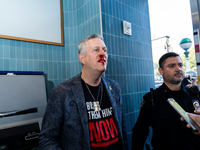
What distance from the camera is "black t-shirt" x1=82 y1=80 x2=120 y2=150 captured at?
116cm

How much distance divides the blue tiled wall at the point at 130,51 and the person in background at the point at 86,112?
540mm

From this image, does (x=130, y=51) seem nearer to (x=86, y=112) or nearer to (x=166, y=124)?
(x=166, y=124)

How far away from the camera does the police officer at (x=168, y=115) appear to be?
1379mm

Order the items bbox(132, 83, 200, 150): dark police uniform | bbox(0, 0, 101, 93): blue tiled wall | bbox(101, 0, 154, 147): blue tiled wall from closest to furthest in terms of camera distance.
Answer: bbox(132, 83, 200, 150): dark police uniform → bbox(0, 0, 101, 93): blue tiled wall → bbox(101, 0, 154, 147): blue tiled wall

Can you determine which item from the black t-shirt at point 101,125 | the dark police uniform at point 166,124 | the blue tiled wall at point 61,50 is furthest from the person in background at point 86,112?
the blue tiled wall at point 61,50

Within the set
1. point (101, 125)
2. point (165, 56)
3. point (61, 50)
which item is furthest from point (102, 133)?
point (61, 50)

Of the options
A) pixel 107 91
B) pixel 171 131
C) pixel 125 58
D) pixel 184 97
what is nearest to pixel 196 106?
pixel 184 97

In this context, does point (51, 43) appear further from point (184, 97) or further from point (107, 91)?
point (184, 97)

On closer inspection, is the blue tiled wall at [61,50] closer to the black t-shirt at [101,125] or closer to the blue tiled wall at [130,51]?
the blue tiled wall at [130,51]

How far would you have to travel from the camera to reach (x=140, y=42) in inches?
94.2

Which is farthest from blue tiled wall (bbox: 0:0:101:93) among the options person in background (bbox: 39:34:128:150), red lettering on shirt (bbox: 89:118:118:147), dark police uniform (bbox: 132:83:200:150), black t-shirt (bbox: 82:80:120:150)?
dark police uniform (bbox: 132:83:200:150)

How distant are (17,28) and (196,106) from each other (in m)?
2.24

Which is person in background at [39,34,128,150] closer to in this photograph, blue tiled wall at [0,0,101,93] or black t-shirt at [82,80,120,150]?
black t-shirt at [82,80,120,150]

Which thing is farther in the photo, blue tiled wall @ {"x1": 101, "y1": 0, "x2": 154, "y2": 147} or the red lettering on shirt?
blue tiled wall @ {"x1": 101, "y1": 0, "x2": 154, "y2": 147}
